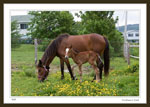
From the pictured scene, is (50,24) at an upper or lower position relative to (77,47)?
upper

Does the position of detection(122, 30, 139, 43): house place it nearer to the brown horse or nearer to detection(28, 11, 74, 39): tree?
the brown horse

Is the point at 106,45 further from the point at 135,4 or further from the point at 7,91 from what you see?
the point at 7,91

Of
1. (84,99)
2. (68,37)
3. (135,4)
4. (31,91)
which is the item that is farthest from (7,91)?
(135,4)

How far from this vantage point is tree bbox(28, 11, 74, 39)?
9172mm

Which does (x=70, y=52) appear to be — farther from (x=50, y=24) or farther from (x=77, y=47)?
(x=50, y=24)

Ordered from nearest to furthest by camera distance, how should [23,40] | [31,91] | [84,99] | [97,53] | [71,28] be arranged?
[84,99], [31,91], [97,53], [71,28], [23,40]

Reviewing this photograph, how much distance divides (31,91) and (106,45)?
377 centimetres

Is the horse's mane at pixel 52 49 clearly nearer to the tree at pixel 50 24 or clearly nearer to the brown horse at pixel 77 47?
the brown horse at pixel 77 47

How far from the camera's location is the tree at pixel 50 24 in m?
9.17

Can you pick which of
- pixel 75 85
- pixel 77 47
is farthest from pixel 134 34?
pixel 75 85

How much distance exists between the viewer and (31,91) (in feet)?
22.3

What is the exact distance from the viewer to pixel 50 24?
30.0ft

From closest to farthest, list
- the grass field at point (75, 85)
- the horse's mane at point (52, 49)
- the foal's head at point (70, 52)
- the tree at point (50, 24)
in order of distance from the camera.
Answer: the grass field at point (75, 85)
the foal's head at point (70, 52)
the horse's mane at point (52, 49)
the tree at point (50, 24)

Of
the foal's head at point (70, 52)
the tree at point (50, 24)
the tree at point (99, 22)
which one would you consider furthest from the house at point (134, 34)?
the tree at point (50, 24)
